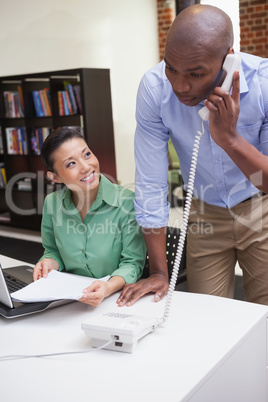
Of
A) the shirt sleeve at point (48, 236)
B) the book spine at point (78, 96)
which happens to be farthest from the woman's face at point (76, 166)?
the book spine at point (78, 96)

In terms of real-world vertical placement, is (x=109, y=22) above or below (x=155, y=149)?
above

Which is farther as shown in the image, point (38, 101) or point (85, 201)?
point (38, 101)

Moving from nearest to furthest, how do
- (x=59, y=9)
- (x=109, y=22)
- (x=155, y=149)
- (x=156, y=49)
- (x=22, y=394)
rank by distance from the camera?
(x=22, y=394) → (x=155, y=149) → (x=59, y=9) → (x=109, y=22) → (x=156, y=49)

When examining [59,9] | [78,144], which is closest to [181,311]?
[78,144]

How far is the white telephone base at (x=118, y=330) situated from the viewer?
1090 millimetres

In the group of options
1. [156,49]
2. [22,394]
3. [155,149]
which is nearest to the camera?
[22,394]

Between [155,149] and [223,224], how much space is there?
14.6 inches

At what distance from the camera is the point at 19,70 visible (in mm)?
5332

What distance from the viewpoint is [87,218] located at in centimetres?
172

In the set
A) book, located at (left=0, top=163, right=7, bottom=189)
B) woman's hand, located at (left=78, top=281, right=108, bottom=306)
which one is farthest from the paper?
book, located at (left=0, top=163, right=7, bottom=189)

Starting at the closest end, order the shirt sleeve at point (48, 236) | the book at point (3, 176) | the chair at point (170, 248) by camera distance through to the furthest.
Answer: the shirt sleeve at point (48, 236) < the chair at point (170, 248) < the book at point (3, 176)

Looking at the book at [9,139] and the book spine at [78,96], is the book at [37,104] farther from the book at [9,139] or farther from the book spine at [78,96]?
the book spine at [78,96]

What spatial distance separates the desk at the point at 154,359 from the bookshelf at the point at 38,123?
3.60 meters

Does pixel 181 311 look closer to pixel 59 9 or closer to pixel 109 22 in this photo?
pixel 59 9
